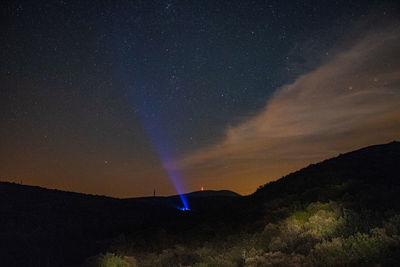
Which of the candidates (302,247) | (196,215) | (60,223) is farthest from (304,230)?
(60,223)

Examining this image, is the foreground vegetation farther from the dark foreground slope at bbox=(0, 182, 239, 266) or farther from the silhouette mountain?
the dark foreground slope at bbox=(0, 182, 239, 266)

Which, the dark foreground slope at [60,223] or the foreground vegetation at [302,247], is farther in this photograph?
the dark foreground slope at [60,223]

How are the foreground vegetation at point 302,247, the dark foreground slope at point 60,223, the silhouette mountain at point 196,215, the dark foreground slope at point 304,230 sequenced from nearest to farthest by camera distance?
1. the foreground vegetation at point 302,247
2. the dark foreground slope at point 304,230
3. the silhouette mountain at point 196,215
4. the dark foreground slope at point 60,223

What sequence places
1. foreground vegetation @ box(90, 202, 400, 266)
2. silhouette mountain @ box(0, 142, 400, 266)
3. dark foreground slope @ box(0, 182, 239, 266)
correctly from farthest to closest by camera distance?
dark foreground slope @ box(0, 182, 239, 266) < silhouette mountain @ box(0, 142, 400, 266) < foreground vegetation @ box(90, 202, 400, 266)

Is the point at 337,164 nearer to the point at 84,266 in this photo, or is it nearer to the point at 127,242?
the point at 127,242

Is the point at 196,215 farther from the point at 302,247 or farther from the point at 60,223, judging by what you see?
the point at 302,247

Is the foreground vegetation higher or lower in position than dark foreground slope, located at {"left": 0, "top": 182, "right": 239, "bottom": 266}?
lower

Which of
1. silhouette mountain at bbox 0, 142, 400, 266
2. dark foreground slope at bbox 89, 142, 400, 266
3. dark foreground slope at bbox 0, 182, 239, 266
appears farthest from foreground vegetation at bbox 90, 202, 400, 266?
dark foreground slope at bbox 0, 182, 239, 266

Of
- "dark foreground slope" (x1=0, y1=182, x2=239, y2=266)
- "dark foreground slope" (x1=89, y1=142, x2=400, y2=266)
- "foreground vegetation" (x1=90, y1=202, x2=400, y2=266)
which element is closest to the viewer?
"foreground vegetation" (x1=90, y1=202, x2=400, y2=266)

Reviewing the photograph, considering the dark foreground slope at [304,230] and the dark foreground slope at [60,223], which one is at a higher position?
the dark foreground slope at [60,223]

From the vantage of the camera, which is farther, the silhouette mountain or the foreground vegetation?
the silhouette mountain

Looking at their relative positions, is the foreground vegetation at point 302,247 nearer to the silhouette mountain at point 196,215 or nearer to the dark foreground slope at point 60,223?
the silhouette mountain at point 196,215

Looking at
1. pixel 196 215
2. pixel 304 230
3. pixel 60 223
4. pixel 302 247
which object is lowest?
pixel 302 247

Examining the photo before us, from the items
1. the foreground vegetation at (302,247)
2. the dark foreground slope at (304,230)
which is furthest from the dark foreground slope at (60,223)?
the foreground vegetation at (302,247)
